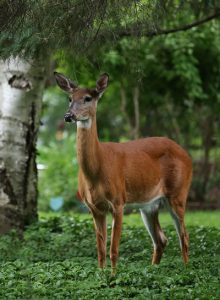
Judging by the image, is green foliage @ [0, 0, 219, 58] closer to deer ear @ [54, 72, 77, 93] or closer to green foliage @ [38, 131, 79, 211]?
deer ear @ [54, 72, 77, 93]

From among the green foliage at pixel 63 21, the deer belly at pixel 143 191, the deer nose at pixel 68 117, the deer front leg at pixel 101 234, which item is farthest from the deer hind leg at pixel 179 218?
the green foliage at pixel 63 21

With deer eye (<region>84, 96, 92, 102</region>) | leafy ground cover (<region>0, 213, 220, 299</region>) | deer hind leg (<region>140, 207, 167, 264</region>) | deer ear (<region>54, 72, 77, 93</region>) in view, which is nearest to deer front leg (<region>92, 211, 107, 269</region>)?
leafy ground cover (<region>0, 213, 220, 299</region>)

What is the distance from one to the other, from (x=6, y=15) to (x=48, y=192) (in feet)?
42.4

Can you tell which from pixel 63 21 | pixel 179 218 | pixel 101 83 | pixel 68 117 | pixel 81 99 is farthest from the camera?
pixel 179 218

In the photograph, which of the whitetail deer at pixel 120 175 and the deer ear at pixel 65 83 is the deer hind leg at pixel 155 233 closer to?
the whitetail deer at pixel 120 175

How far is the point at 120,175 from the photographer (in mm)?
8852

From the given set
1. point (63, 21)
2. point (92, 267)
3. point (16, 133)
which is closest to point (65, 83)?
point (63, 21)

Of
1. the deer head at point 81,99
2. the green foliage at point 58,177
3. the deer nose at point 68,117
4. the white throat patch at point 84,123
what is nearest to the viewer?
the deer nose at point 68,117

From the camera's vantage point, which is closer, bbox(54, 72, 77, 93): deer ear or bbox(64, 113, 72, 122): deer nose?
bbox(64, 113, 72, 122): deer nose

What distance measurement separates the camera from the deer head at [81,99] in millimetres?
8148

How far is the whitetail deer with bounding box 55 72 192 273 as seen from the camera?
8.36m

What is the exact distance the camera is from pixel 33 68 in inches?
441

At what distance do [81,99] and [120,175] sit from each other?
3.33ft

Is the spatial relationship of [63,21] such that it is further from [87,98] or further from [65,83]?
[65,83]
